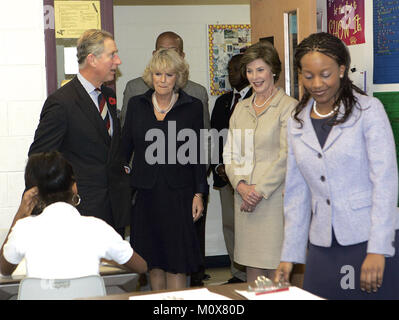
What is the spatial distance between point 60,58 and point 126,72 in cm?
167

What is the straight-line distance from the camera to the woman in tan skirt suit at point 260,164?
3592 mm

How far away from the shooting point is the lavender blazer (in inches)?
84.6

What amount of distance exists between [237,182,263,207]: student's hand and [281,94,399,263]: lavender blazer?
1.15m

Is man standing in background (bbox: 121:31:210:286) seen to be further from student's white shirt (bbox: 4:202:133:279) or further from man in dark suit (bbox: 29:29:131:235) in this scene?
student's white shirt (bbox: 4:202:133:279)

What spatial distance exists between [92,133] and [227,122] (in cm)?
175

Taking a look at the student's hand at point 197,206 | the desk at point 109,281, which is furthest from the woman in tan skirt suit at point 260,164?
the desk at point 109,281

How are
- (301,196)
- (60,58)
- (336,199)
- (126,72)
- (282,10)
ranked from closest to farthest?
(336,199) < (301,196) < (60,58) < (282,10) < (126,72)

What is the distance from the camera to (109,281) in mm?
2422

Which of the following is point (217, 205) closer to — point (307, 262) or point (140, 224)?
point (140, 224)

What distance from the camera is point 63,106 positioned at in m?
3.27

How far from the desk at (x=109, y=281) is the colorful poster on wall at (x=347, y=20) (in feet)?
6.64

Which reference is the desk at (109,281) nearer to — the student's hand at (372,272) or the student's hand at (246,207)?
the student's hand at (372,272)

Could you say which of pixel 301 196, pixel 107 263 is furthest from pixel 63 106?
pixel 301 196

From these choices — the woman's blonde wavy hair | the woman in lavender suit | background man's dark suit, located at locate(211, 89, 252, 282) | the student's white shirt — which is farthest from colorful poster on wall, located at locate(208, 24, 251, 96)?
the student's white shirt
